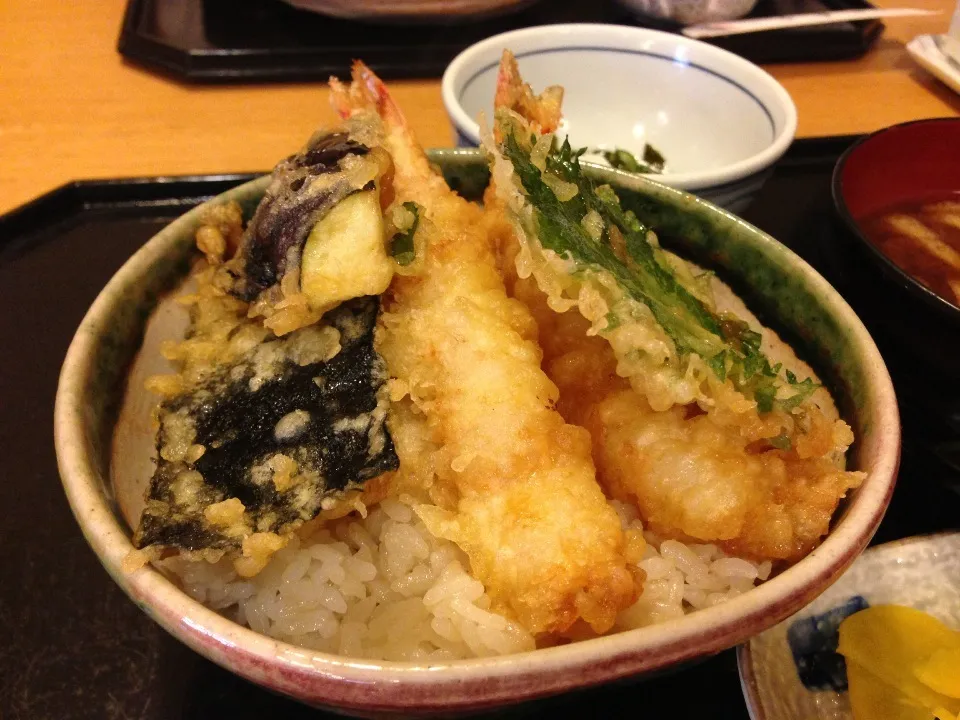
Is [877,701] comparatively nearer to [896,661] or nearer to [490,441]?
[896,661]

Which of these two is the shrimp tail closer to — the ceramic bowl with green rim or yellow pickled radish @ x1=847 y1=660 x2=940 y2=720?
the ceramic bowl with green rim

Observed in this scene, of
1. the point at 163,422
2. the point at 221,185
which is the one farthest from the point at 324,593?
the point at 221,185

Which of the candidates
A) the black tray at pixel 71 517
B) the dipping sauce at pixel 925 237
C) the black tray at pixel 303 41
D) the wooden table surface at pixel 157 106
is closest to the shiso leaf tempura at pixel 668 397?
the black tray at pixel 71 517

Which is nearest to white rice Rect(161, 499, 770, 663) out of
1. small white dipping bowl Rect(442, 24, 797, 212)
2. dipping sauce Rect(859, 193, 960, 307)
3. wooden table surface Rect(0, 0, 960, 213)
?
dipping sauce Rect(859, 193, 960, 307)

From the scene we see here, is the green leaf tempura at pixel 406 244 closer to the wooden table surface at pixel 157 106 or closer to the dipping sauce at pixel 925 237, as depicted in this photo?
the dipping sauce at pixel 925 237

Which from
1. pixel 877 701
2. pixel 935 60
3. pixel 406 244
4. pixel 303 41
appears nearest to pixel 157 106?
pixel 303 41

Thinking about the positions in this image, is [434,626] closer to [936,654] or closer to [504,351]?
[504,351]

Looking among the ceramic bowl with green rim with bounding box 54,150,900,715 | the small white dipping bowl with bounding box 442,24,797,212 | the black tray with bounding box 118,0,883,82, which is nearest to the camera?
the ceramic bowl with green rim with bounding box 54,150,900,715
